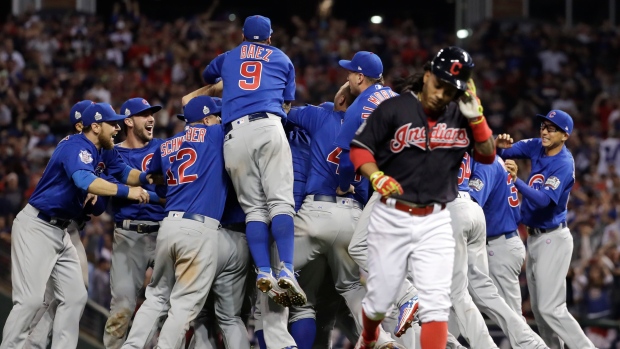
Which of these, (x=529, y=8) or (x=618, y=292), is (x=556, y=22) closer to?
(x=529, y=8)

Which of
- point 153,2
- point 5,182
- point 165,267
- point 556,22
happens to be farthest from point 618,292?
point 153,2

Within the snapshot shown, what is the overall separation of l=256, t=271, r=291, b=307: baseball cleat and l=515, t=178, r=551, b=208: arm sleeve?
269 centimetres

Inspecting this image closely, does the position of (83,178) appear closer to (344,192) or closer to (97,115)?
(97,115)

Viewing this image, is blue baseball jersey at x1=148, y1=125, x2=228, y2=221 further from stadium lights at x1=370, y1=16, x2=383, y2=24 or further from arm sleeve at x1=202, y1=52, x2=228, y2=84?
stadium lights at x1=370, y1=16, x2=383, y2=24

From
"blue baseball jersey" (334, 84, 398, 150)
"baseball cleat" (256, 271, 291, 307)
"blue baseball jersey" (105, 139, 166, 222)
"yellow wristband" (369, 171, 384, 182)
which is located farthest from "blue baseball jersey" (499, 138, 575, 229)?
"blue baseball jersey" (105, 139, 166, 222)

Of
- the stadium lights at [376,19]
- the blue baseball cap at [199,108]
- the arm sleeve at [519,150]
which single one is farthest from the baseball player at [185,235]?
the stadium lights at [376,19]

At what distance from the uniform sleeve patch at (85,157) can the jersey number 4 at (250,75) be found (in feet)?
4.61

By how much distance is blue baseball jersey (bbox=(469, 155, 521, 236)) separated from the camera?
852 cm

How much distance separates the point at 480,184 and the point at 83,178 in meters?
3.51

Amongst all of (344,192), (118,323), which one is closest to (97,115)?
(118,323)

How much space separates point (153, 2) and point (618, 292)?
1723 cm

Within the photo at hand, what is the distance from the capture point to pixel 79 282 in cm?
801

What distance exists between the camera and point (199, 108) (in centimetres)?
776

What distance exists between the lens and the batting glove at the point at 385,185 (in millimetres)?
5668
